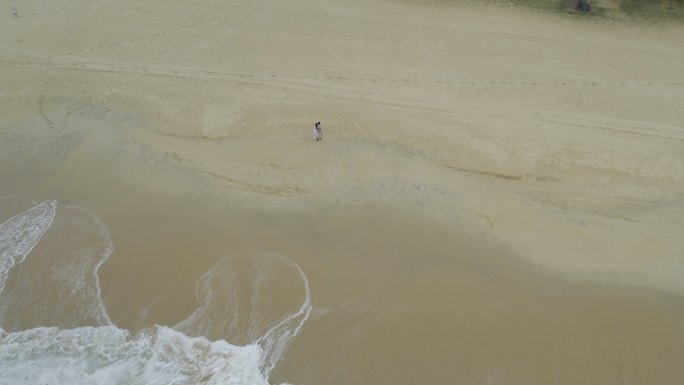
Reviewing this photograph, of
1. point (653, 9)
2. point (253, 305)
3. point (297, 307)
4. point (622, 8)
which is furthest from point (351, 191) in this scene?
point (653, 9)

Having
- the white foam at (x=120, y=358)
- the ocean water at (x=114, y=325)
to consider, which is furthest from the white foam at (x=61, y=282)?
the white foam at (x=120, y=358)

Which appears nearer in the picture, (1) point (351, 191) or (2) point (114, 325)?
(2) point (114, 325)

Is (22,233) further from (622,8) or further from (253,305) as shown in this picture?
(622,8)

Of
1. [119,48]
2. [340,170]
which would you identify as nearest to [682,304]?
[340,170]

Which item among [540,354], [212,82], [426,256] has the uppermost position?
[212,82]

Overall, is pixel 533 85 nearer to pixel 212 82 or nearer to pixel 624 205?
pixel 624 205

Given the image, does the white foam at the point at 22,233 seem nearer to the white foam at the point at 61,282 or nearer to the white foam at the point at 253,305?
the white foam at the point at 61,282

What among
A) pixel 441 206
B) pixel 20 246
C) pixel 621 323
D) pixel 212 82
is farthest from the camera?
pixel 212 82
